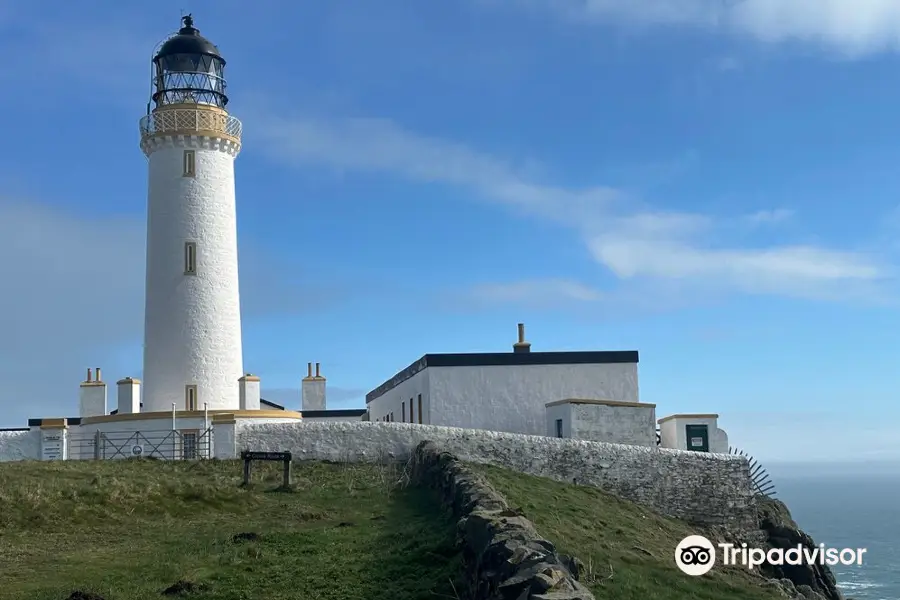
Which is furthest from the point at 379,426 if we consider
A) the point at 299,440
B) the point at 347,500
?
the point at 347,500

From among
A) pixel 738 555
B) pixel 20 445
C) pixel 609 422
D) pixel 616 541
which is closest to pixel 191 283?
pixel 20 445

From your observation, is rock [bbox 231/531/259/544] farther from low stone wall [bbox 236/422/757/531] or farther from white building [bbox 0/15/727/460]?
white building [bbox 0/15/727/460]

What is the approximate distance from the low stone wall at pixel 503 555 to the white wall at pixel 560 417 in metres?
13.6

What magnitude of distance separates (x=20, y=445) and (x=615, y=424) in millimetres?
17568

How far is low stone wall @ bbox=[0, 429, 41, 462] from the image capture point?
2856cm

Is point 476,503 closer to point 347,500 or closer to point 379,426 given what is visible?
point 347,500

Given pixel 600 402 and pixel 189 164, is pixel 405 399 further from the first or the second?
pixel 189 164

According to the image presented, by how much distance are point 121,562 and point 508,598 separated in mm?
7034

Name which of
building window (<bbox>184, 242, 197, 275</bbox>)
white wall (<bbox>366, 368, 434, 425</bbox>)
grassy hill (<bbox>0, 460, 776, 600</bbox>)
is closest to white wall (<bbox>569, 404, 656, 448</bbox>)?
white wall (<bbox>366, 368, 434, 425</bbox>)

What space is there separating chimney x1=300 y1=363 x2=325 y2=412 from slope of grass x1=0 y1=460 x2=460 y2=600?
18082mm

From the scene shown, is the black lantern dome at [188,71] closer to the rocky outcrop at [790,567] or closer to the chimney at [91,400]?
the chimney at [91,400]

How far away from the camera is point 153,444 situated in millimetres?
28422

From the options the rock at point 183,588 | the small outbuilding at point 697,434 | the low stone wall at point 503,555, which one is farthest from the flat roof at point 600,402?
the rock at point 183,588

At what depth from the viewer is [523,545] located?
33.8 ft
